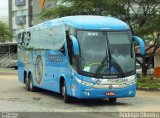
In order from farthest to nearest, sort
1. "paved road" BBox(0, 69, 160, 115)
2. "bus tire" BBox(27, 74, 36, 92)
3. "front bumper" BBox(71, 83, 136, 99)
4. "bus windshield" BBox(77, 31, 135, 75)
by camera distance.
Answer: "bus tire" BBox(27, 74, 36, 92) → "bus windshield" BBox(77, 31, 135, 75) → "front bumper" BBox(71, 83, 136, 99) → "paved road" BBox(0, 69, 160, 115)

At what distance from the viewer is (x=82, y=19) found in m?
18.3

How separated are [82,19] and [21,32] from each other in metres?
9.66

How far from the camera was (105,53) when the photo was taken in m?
17.4

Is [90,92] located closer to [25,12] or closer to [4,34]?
[4,34]

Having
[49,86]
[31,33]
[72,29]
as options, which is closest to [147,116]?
[72,29]

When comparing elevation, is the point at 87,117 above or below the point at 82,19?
below

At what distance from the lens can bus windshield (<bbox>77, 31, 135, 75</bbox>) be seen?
1725cm

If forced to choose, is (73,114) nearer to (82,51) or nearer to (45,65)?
(82,51)

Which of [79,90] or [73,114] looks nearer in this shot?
[73,114]

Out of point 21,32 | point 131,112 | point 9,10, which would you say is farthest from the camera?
point 9,10

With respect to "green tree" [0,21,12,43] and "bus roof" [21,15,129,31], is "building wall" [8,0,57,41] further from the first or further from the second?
"bus roof" [21,15,129,31]

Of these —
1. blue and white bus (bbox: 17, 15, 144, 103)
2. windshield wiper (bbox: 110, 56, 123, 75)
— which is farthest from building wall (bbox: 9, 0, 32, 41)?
windshield wiper (bbox: 110, 56, 123, 75)

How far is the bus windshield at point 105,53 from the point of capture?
17250 mm
